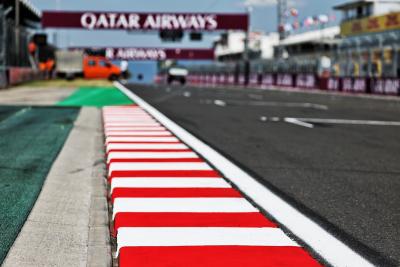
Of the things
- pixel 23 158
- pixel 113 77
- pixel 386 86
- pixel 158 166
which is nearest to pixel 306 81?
pixel 386 86

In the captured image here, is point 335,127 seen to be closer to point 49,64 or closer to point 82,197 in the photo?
point 82,197

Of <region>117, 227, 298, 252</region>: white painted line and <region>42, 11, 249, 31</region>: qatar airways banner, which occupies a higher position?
<region>42, 11, 249, 31</region>: qatar airways banner

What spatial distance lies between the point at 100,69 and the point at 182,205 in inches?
2052

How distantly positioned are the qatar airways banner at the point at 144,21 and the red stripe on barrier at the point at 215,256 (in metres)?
56.5

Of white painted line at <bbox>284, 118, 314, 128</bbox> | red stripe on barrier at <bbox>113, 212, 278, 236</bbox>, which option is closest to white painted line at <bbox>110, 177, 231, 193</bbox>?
red stripe on barrier at <bbox>113, 212, 278, 236</bbox>

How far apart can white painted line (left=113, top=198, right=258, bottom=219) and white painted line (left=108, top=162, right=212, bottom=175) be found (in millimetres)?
1472

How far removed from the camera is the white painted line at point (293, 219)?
368 centimetres

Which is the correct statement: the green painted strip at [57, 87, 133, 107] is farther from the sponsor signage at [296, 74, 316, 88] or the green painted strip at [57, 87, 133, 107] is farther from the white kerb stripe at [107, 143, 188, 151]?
the sponsor signage at [296, 74, 316, 88]

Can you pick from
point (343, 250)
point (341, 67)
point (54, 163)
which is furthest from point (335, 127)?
point (341, 67)

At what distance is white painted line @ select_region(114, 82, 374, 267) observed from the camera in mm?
3681

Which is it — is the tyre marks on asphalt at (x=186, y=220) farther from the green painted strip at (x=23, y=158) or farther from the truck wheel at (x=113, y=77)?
the truck wheel at (x=113, y=77)

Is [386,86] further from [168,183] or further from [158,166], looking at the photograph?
[168,183]

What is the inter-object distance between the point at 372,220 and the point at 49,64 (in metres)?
60.1

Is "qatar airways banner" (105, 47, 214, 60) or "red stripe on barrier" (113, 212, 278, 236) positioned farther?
"qatar airways banner" (105, 47, 214, 60)
